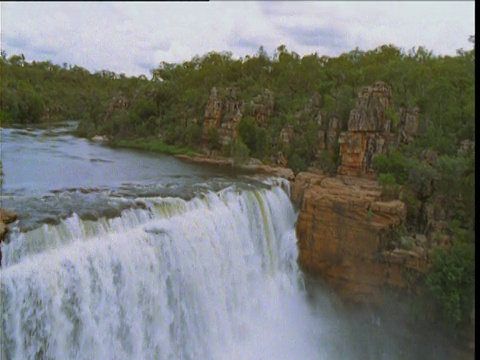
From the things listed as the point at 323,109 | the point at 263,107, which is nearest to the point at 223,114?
the point at 263,107

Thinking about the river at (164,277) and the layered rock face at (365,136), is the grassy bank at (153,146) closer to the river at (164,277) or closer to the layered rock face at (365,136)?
the river at (164,277)

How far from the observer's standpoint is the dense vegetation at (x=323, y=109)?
9.66 metres

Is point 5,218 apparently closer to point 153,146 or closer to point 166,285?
point 166,285

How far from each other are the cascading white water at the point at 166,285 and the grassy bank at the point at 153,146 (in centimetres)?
720

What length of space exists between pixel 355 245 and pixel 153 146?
1082 centimetres

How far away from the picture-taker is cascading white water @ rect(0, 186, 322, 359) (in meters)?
5.52

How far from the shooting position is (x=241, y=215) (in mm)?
9055

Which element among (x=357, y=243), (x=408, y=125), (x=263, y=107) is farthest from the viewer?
(x=263, y=107)

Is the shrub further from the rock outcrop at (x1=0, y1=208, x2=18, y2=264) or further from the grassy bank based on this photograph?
the grassy bank

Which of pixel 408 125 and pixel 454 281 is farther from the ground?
pixel 408 125

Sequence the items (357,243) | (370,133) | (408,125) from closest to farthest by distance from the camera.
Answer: (357,243) → (370,133) → (408,125)

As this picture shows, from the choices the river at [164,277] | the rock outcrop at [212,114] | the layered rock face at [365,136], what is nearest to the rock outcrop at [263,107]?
the rock outcrop at [212,114]

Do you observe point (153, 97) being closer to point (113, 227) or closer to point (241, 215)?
point (241, 215)

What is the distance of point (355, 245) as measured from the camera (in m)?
9.34
